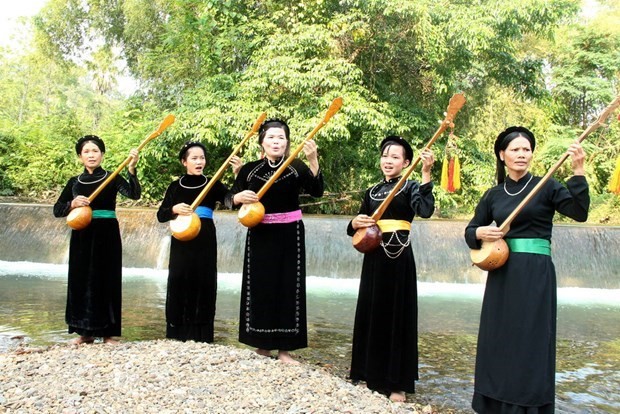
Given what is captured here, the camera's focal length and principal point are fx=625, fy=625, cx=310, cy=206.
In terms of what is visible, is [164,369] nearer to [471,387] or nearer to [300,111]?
[471,387]

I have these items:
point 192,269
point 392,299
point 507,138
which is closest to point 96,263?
point 192,269

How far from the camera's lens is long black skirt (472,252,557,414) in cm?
284

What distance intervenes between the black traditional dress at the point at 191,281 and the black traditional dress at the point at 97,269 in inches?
16.2

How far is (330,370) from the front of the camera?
4227 mm

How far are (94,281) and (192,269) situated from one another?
73 cm

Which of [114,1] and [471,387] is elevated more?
[114,1]

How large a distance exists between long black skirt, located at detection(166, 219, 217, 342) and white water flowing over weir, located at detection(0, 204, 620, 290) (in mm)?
5088

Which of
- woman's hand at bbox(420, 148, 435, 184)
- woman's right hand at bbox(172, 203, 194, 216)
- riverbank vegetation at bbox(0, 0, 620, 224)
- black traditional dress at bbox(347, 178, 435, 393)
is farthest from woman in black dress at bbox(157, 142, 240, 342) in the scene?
riverbank vegetation at bbox(0, 0, 620, 224)

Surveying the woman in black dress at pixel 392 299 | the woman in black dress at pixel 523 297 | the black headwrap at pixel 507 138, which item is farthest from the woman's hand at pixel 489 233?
the woman in black dress at pixel 392 299

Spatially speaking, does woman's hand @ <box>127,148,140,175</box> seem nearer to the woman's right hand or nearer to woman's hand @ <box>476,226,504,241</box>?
the woman's right hand

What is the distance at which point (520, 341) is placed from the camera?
2.90 metres

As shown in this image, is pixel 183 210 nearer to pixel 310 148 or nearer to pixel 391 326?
pixel 310 148

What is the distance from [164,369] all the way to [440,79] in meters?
11.3

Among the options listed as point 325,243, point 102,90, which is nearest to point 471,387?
point 325,243
